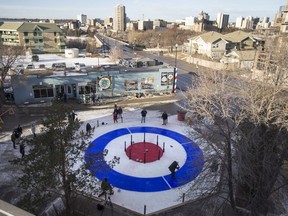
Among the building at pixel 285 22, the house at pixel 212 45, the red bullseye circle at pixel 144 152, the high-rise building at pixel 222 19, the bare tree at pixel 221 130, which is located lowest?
the red bullseye circle at pixel 144 152

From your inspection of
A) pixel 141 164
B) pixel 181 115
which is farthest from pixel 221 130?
pixel 181 115

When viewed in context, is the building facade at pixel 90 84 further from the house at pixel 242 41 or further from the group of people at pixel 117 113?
the house at pixel 242 41

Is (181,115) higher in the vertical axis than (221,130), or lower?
lower

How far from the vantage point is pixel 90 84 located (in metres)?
27.0

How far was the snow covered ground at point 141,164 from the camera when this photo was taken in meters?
12.5

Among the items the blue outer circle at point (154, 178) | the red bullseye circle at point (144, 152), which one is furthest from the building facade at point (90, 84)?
the red bullseye circle at point (144, 152)

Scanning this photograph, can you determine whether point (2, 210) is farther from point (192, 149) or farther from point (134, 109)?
point (134, 109)

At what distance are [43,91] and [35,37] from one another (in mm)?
52991

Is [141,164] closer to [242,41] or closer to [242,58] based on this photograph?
[242,58]

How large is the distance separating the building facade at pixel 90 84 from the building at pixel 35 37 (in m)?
50.0

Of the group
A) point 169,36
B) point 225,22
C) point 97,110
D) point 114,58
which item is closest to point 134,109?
point 97,110

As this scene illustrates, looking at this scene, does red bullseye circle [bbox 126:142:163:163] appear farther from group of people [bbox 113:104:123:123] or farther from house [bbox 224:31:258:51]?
house [bbox 224:31:258:51]

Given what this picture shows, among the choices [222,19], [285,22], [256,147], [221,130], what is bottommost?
[256,147]

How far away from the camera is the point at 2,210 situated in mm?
3139
